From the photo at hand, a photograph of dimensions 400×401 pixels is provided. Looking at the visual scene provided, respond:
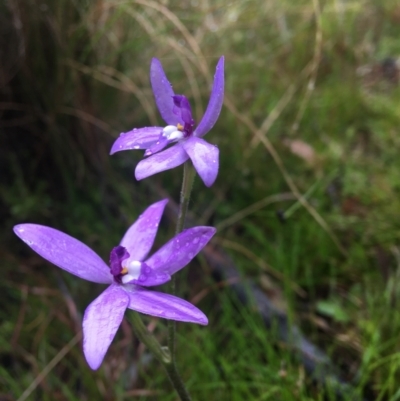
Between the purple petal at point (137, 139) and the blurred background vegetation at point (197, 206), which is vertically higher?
the purple petal at point (137, 139)

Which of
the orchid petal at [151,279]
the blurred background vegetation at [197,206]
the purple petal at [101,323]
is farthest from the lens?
the blurred background vegetation at [197,206]

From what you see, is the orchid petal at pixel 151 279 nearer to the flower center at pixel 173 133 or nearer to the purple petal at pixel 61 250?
the purple petal at pixel 61 250

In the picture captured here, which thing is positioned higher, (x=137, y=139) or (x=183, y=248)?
(x=137, y=139)

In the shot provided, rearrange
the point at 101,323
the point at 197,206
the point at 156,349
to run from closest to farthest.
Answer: the point at 101,323 → the point at 156,349 → the point at 197,206

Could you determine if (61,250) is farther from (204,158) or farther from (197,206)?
(197,206)

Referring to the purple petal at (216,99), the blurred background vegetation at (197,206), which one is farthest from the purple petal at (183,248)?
the blurred background vegetation at (197,206)

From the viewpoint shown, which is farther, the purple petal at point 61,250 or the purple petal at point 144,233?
the purple petal at point 144,233

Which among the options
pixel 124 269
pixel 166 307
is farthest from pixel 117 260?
pixel 166 307

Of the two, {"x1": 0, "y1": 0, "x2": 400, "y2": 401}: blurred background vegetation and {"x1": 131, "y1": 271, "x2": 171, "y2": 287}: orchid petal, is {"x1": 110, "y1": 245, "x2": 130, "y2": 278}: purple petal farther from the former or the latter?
{"x1": 0, "y1": 0, "x2": 400, "y2": 401}: blurred background vegetation
